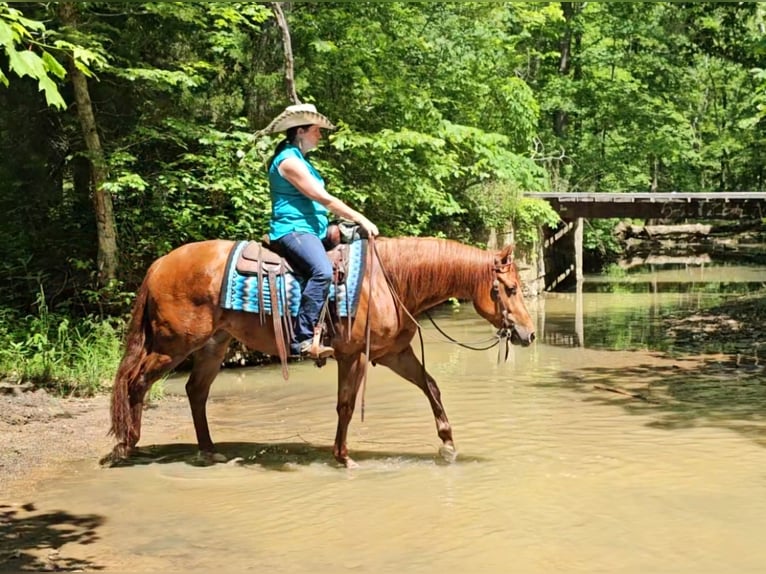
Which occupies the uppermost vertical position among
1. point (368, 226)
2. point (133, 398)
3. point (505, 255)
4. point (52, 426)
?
point (368, 226)

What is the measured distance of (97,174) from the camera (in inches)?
Answer: 465

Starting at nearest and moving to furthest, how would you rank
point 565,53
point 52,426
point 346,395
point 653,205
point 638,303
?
1. point 346,395
2. point 52,426
3. point 638,303
4. point 653,205
5. point 565,53

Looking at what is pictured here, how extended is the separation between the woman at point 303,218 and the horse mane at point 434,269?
1.15 feet

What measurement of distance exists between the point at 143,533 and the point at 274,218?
2733mm

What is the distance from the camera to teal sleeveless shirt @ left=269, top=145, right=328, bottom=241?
6.70m

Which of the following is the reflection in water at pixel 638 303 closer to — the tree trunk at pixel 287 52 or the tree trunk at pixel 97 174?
the tree trunk at pixel 287 52

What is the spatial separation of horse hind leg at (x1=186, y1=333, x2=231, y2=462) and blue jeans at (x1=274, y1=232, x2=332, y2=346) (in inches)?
44.7

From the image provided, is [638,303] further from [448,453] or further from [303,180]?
[303,180]

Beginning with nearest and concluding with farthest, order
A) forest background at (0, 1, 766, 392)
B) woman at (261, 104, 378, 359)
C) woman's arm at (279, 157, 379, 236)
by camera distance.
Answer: woman's arm at (279, 157, 379, 236)
woman at (261, 104, 378, 359)
forest background at (0, 1, 766, 392)

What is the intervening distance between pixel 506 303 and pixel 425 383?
1019mm

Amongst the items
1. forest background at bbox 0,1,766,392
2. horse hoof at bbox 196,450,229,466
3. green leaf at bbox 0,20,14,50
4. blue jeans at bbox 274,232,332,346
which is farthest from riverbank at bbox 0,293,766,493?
green leaf at bbox 0,20,14,50

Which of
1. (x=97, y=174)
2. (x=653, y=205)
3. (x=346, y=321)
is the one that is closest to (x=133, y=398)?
(x=346, y=321)

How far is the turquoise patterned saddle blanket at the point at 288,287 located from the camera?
6785mm

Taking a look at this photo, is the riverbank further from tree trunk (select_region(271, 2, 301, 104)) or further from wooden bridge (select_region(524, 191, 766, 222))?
wooden bridge (select_region(524, 191, 766, 222))
